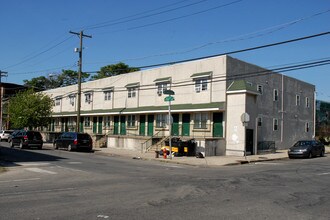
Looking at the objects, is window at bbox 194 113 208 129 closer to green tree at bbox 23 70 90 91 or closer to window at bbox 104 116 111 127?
window at bbox 104 116 111 127

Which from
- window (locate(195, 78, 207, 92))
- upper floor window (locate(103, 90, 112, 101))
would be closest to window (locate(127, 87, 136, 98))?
upper floor window (locate(103, 90, 112, 101))

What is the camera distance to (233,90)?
30172 millimetres

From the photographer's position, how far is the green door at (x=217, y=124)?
1222 inches

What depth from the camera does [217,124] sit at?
31328 mm

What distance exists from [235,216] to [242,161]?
17447mm

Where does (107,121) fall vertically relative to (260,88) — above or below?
below

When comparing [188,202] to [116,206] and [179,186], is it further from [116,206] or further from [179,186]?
[179,186]

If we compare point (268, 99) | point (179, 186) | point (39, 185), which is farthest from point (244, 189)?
point (268, 99)

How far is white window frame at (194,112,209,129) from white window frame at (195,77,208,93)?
2029mm

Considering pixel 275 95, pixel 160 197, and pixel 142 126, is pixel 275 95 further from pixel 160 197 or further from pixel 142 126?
pixel 160 197

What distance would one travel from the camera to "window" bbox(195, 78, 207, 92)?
32.2 meters

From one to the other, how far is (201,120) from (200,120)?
10cm

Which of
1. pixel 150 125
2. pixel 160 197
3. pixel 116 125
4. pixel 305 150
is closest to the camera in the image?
pixel 160 197

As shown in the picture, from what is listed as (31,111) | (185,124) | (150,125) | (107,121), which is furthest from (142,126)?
(31,111)
